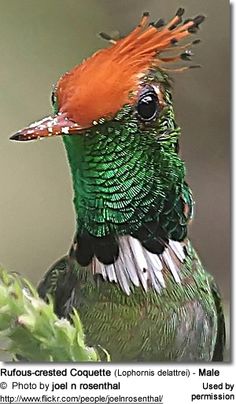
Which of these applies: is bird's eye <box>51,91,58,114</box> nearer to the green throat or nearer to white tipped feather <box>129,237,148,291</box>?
the green throat

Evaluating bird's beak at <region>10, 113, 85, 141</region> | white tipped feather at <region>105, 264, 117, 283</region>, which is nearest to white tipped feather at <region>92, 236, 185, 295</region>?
white tipped feather at <region>105, 264, 117, 283</region>

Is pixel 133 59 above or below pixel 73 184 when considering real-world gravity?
above

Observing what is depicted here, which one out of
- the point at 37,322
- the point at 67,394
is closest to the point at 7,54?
the point at 37,322

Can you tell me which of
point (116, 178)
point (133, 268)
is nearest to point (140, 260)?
point (133, 268)

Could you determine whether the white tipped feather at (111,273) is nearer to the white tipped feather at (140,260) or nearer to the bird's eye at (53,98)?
the white tipped feather at (140,260)

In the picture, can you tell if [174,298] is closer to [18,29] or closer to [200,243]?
[200,243]

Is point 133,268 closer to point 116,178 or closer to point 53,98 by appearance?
point 116,178

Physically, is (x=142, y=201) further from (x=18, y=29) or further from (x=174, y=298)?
(x=18, y=29)

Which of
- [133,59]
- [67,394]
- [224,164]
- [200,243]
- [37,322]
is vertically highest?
[133,59]
